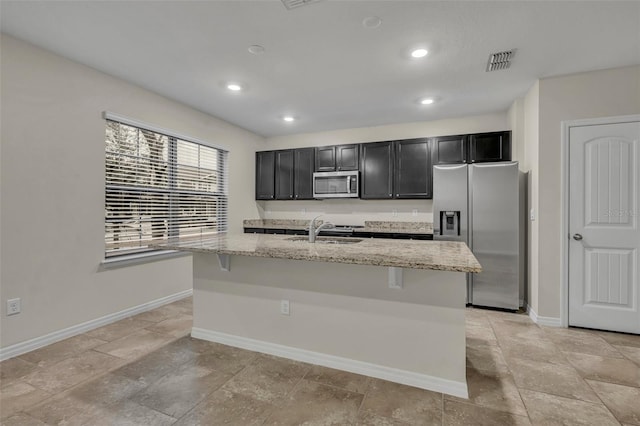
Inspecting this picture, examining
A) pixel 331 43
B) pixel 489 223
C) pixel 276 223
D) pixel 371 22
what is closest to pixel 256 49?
pixel 331 43

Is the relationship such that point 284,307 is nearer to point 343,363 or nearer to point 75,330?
A: point 343,363

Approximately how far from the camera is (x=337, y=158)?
4.94m

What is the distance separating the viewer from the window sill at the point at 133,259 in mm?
3094

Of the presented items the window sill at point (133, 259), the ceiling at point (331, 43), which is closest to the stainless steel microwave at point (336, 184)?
the ceiling at point (331, 43)

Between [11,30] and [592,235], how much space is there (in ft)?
17.8

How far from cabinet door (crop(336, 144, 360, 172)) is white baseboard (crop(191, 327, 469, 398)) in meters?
3.13

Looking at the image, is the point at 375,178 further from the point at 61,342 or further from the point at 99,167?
the point at 61,342

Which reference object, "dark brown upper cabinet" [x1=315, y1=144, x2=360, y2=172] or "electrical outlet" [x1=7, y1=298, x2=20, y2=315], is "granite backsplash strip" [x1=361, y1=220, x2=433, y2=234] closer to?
"dark brown upper cabinet" [x1=315, y1=144, x2=360, y2=172]

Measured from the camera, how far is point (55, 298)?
269 cm

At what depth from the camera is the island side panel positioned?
6.40 feet

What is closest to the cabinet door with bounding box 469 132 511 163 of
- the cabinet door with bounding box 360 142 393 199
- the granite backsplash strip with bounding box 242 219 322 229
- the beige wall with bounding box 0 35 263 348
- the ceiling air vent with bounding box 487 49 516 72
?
the cabinet door with bounding box 360 142 393 199

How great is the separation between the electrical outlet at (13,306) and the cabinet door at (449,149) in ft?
15.7

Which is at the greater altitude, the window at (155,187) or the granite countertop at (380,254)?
the window at (155,187)

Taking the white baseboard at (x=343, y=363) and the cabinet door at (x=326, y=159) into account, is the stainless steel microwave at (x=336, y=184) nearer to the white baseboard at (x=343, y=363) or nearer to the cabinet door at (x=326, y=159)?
the cabinet door at (x=326, y=159)
